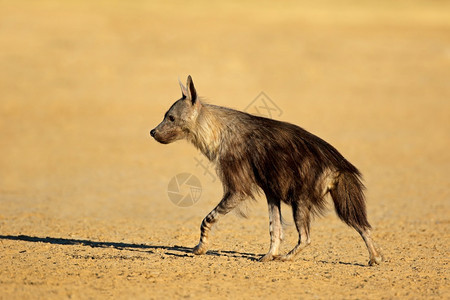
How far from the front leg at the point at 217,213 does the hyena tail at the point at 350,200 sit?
1.20m

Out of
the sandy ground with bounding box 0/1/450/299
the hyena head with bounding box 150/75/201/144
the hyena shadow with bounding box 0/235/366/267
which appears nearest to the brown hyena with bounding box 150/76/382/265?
the hyena head with bounding box 150/75/201/144

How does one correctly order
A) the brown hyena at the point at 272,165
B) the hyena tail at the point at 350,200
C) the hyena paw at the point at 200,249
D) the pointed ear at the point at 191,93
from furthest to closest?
the hyena paw at the point at 200,249
the pointed ear at the point at 191,93
the brown hyena at the point at 272,165
the hyena tail at the point at 350,200

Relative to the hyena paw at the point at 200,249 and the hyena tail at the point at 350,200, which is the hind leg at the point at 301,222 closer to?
the hyena tail at the point at 350,200

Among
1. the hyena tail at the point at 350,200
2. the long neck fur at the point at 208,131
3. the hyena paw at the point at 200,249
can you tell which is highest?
the long neck fur at the point at 208,131

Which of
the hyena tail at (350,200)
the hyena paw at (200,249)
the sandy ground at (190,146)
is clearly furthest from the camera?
the hyena paw at (200,249)

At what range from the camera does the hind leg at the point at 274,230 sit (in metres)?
8.78

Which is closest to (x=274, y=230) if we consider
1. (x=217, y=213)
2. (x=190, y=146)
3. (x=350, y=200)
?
(x=217, y=213)

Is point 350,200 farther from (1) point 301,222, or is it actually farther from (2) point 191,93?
(2) point 191,93

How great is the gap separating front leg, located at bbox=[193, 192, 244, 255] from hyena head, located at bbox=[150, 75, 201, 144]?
1.01 m

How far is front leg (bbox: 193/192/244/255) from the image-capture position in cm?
863

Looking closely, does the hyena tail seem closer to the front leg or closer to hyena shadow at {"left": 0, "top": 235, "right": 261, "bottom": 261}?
the front leg

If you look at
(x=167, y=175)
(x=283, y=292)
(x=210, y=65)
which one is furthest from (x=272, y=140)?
(x=210, y=65)

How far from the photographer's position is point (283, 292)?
23.8 feet

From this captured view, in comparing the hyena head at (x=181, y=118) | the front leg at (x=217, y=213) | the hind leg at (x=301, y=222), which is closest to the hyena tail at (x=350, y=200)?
the hind leg at (x=301, y=222)
